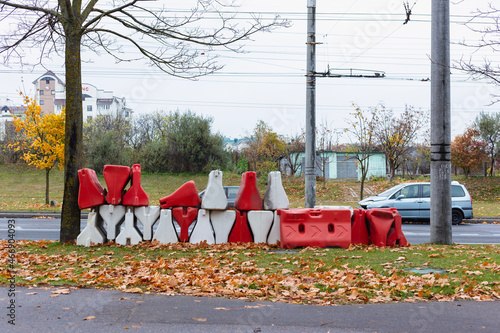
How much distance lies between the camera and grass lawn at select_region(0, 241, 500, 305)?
5812 millimetres

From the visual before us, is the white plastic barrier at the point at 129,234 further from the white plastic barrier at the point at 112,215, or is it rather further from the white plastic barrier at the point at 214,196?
the white plastic barrier at the point at 214,196

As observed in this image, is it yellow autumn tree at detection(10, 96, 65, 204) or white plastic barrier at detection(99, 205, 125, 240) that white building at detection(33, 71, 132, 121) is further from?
white plastic barrier at detection(99, 205, 125, 240)

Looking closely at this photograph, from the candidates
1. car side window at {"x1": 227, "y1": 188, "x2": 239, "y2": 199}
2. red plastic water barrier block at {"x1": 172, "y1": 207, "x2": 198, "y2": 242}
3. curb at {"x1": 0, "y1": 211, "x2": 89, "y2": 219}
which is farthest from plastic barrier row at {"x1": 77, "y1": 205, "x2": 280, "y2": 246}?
curb at {"x1": 0, "y1": 211, "x2": 89, "y2": 219}

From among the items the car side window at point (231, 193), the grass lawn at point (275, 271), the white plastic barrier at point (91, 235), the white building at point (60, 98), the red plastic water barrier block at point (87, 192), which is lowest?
the grass lawn at point (275, 271)

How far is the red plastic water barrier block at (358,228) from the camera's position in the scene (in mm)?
9875

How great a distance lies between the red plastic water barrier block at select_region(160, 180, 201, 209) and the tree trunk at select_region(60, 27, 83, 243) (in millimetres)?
1873

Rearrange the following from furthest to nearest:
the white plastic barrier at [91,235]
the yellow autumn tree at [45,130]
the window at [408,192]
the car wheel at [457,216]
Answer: the yellow autumn tree at [45,130] → the window at [408,192] → the car wheel at [457,216] → the white plastic barrier at [91,235]

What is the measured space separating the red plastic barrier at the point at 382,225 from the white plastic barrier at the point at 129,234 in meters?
4.78

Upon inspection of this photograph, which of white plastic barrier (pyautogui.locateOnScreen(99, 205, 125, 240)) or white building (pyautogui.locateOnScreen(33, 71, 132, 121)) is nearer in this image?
white plastic barrier (pyautogui.locateOnScreen(99, 205, 125, 240))

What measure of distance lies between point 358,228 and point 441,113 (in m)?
2.87

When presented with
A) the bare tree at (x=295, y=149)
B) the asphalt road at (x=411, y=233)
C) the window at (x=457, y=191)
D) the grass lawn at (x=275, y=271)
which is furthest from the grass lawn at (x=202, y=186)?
the grass lawn at (x=275, y=271)

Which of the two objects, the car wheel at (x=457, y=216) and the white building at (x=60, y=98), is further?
the white building at (x=60, y=98)

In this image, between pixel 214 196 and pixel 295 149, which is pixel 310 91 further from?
pixel 295 149

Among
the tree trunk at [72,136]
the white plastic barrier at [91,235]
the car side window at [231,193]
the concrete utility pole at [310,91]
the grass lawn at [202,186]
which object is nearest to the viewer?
the white plastic barrier at [91,235]
